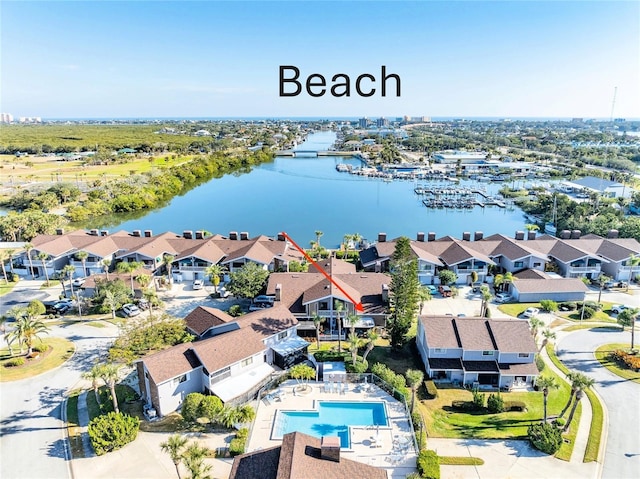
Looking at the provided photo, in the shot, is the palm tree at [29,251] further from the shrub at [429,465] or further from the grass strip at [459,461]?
the grass strip at [459,461]

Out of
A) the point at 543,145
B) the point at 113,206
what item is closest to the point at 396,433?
the point at 113,206

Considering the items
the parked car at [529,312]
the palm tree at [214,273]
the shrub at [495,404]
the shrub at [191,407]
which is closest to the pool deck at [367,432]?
the shrub at [191,407]

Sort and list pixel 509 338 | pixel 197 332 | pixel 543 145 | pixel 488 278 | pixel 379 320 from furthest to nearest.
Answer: pixel 543 145, pixel 488 278, pixel 379 320, pixel 197 332, pixel 509 338

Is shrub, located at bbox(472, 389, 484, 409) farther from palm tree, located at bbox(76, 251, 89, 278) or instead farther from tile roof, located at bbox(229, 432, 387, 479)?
palm tree, located at bbox(76, 251, 89, 278)

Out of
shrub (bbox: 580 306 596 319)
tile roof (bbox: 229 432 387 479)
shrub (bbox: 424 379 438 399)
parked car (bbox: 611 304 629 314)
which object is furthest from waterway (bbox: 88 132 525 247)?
tile roof (bbox: 229 432 387 479)

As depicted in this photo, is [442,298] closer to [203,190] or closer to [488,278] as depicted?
[488,278]

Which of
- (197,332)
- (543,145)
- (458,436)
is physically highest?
(543,145)
